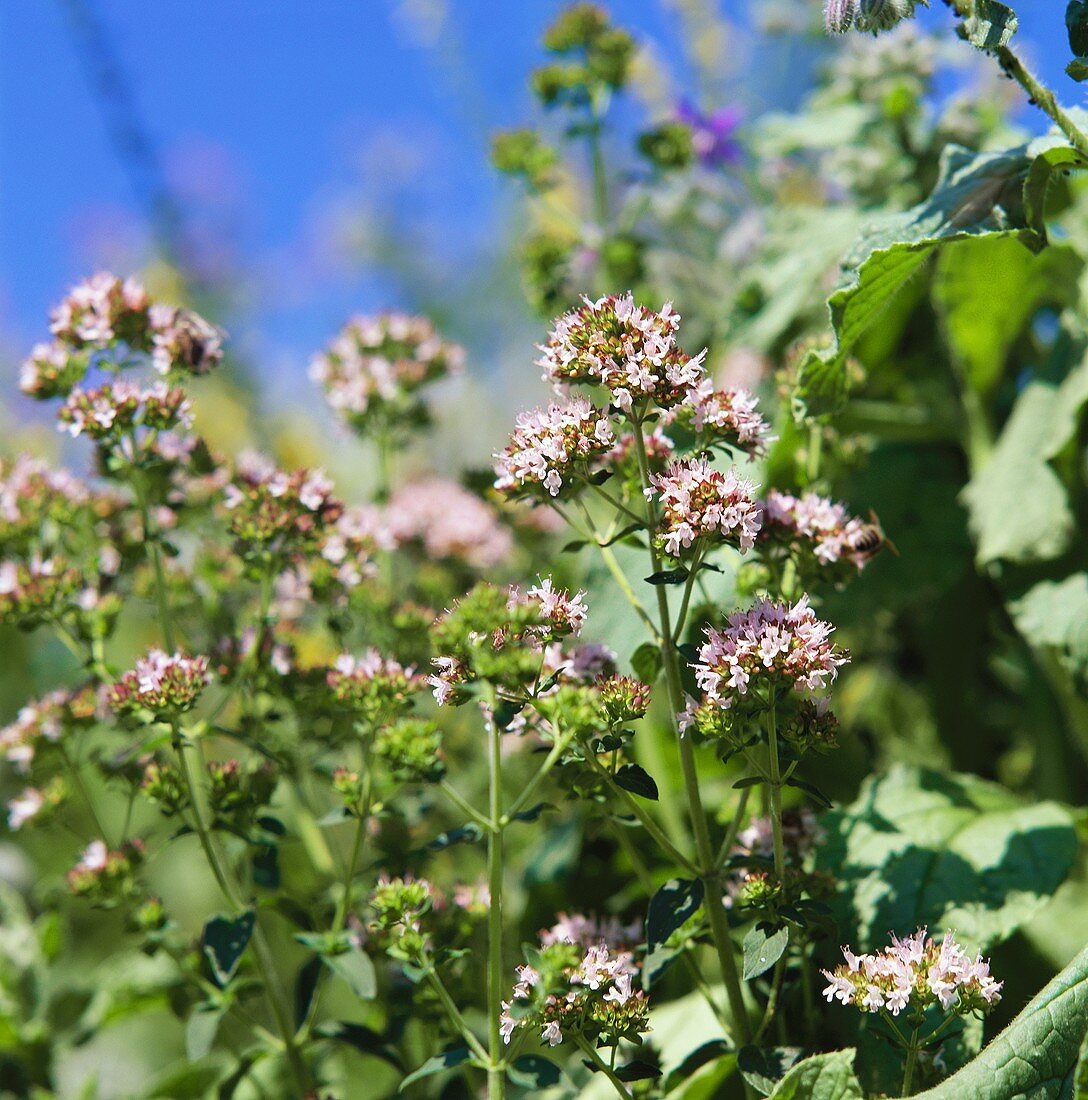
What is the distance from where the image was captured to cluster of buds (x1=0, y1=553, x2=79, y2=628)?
1.25 metres

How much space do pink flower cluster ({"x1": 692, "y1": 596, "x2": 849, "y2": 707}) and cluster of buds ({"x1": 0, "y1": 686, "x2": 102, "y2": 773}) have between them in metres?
0.76

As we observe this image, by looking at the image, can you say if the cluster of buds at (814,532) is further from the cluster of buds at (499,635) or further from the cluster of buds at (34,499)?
the cluster of buds at (34,499)

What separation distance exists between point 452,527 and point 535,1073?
1.00m

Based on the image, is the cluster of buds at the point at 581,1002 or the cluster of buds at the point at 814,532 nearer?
the cluster of buds at the point at 581,1002

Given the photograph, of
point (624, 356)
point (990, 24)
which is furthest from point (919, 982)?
point (990, 24)

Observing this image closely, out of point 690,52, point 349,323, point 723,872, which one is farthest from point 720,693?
point 690,52

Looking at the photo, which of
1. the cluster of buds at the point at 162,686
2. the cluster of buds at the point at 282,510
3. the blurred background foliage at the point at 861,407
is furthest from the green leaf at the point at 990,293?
the cluster of buds at the point at 162,686

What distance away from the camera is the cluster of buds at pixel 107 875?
1.18 m

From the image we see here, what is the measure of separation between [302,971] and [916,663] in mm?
1359

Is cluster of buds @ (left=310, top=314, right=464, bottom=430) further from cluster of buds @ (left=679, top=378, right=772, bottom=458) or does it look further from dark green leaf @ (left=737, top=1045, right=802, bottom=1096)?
dark green leaf @ (left=737, top=1045, right=802, bottom=1096)

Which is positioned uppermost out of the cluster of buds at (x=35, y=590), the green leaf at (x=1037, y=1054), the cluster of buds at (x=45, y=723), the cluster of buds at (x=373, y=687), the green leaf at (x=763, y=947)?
the cluster of buds at (x=35, y=590)

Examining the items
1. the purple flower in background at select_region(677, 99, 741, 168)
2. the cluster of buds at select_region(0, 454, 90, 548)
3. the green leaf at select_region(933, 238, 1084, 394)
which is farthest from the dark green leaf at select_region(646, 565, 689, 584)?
the purple flower in background at select_region(677, 99, 741, 168)

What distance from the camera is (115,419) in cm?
118

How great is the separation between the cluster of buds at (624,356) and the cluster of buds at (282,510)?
1.23ft
